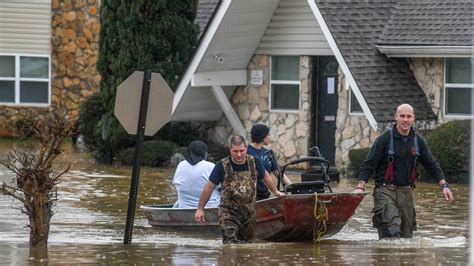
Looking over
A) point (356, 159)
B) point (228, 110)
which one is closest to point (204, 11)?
point (228, 110)

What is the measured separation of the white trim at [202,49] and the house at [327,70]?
0.08 ft

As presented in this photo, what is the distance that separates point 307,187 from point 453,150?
955 cm

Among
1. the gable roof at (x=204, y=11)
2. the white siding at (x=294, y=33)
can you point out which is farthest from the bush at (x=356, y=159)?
the gable roof at (x=204, y=11)

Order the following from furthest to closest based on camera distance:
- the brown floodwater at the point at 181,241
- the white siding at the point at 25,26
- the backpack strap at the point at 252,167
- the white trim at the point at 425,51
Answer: the white siding at the point at 25,26 → the white trim at the point at 425,51 → the backpack strap at the point at 252,167 → the brown floodwater at the point at 181,241

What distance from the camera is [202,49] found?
29.1 meters

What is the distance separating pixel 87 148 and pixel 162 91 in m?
16.0

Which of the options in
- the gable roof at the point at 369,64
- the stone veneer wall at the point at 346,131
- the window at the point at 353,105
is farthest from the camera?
the window at the point at 353,105

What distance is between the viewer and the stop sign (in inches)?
666

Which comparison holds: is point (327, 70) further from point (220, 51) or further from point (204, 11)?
point (204, 11)

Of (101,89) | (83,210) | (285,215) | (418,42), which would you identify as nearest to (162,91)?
(285,215)

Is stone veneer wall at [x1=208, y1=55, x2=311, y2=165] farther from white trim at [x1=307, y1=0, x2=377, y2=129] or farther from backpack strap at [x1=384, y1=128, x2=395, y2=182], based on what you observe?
backpack strap at [x1=384, y1=128, x2=395, y2=182]

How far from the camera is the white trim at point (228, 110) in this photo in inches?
1195

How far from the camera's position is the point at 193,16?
30.0 metres

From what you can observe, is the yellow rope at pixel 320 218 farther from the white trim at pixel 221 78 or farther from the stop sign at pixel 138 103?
the white trim at pixel 221 78
